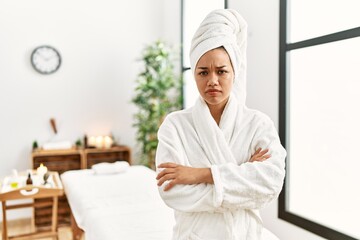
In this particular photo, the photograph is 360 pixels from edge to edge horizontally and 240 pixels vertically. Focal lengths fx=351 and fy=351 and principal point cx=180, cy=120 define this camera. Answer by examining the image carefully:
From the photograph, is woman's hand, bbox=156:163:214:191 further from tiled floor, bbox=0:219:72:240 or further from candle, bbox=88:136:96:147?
candle, bbox=88:136:96:147

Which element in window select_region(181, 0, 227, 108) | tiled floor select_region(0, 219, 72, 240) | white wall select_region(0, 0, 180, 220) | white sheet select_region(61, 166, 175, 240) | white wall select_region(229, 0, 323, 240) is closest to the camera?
white sheet select_region(61, 166, 175, 240)

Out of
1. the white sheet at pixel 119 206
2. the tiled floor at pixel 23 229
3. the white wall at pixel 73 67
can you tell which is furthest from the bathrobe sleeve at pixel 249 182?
the white wall at pixel 73 67

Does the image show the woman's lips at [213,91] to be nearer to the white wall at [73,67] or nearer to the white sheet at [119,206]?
the white sheet at [119,206]

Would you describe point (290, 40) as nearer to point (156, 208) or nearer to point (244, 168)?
point (156, 208)

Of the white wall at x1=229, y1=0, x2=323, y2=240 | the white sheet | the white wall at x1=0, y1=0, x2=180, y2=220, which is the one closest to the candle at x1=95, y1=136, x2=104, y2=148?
the white wall at x1=0, y1=0, x2=180, y2=220

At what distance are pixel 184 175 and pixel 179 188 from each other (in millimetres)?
50

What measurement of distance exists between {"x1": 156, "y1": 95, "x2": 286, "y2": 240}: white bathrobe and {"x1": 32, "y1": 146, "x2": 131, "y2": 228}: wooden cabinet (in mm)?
2829

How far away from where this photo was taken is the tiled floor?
11.4 feet

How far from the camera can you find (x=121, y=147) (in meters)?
4.09

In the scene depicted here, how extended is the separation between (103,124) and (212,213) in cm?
328

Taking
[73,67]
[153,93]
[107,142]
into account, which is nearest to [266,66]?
[153,93]

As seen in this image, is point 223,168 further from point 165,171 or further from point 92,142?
point 92,142

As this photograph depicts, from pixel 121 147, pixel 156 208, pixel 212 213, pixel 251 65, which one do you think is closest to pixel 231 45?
pixel 212 213

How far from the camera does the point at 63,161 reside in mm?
3826
